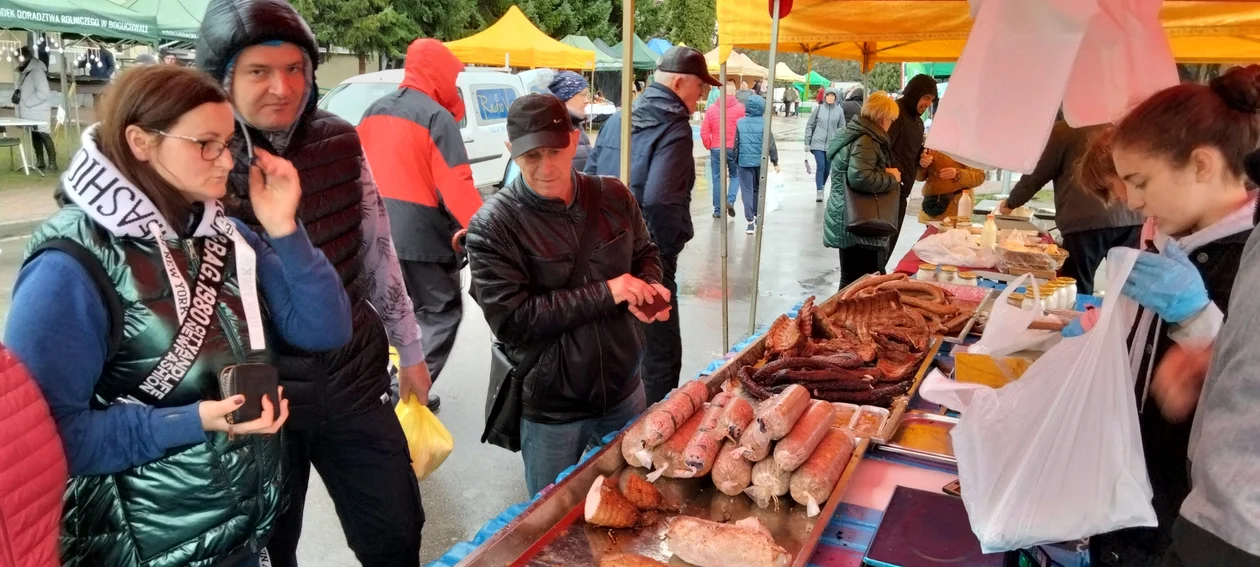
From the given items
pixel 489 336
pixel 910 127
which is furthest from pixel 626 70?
pixel 910 127

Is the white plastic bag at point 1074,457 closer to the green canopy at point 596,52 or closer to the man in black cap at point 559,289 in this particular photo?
the man in black cap at point 559,289

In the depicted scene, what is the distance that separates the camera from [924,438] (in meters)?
2.46

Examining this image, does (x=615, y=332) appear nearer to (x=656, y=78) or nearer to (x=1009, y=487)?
(x=1009, y=487)

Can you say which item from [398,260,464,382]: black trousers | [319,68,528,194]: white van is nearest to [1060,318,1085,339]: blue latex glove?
[398,260,464,382]: black trousers

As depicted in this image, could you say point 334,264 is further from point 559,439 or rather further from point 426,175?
point 426,175

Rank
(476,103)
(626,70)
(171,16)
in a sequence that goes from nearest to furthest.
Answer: (626,70) → (476,103) → (171,16)

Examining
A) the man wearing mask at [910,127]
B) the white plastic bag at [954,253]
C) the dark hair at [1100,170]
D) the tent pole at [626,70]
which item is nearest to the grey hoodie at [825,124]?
the man wearing mask at [910,127]

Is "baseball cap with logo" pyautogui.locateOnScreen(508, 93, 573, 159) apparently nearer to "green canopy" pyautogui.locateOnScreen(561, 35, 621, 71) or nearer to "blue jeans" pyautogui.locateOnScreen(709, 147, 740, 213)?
"blue jeans" pyautogui.locateOnScreen(709, 147, 740, 213)

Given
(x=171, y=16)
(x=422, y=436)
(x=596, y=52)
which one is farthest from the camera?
(x=596, y=52)

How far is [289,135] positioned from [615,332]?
1.21m

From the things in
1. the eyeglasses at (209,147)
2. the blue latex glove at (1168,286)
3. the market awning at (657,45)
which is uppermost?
the market awning at (657,45)

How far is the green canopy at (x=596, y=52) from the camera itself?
2517 centimetres

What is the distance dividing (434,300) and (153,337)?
3.15 meters

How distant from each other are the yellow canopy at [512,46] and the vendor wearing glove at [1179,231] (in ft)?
55.4
